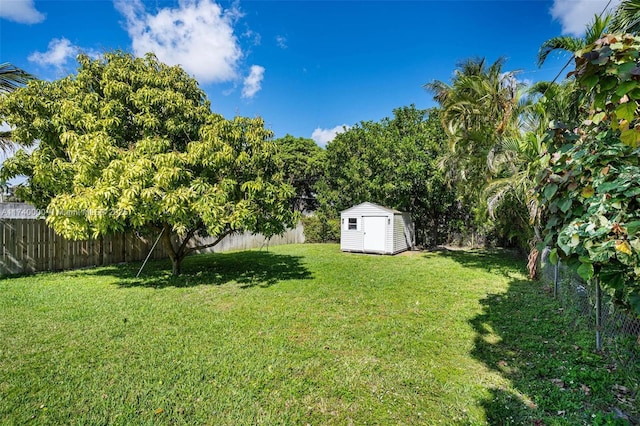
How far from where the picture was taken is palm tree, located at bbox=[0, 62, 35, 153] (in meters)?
7.55

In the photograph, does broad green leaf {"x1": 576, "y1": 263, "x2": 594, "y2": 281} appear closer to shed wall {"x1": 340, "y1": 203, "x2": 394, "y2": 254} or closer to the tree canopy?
shed wall {"x1": 340, "y1": 203, "x2": 394, "y2": 254}

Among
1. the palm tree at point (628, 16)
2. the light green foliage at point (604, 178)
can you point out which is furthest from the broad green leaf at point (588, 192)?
the palm tree at point (628, 16)

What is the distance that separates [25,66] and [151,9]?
3.63m

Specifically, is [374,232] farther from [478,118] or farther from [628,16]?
[628,16]

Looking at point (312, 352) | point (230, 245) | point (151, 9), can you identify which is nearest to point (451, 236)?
point (230, 245)

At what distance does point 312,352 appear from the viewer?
354 centimetres

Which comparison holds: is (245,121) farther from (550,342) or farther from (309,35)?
(550,342)

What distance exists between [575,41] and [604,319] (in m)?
5.87

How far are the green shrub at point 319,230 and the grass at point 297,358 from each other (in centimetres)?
1078

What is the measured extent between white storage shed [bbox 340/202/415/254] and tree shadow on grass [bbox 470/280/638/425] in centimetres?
793

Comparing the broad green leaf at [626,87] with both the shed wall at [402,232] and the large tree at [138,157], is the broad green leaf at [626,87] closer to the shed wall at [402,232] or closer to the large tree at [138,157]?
the large tree at [138,157]

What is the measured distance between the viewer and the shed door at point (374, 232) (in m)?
13.0

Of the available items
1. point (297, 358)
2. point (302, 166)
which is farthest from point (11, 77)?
point (302, 166)

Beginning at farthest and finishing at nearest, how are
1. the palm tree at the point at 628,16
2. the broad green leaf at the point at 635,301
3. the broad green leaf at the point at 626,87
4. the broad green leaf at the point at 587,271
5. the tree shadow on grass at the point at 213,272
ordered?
the tree shadow on grass at the point at 213,272, the palm tree at the point at 628,16, the broad green leaf at the point at 587,271, the broad green leaf at the point at 635,301, the broad green leaf at the point at 626,87
